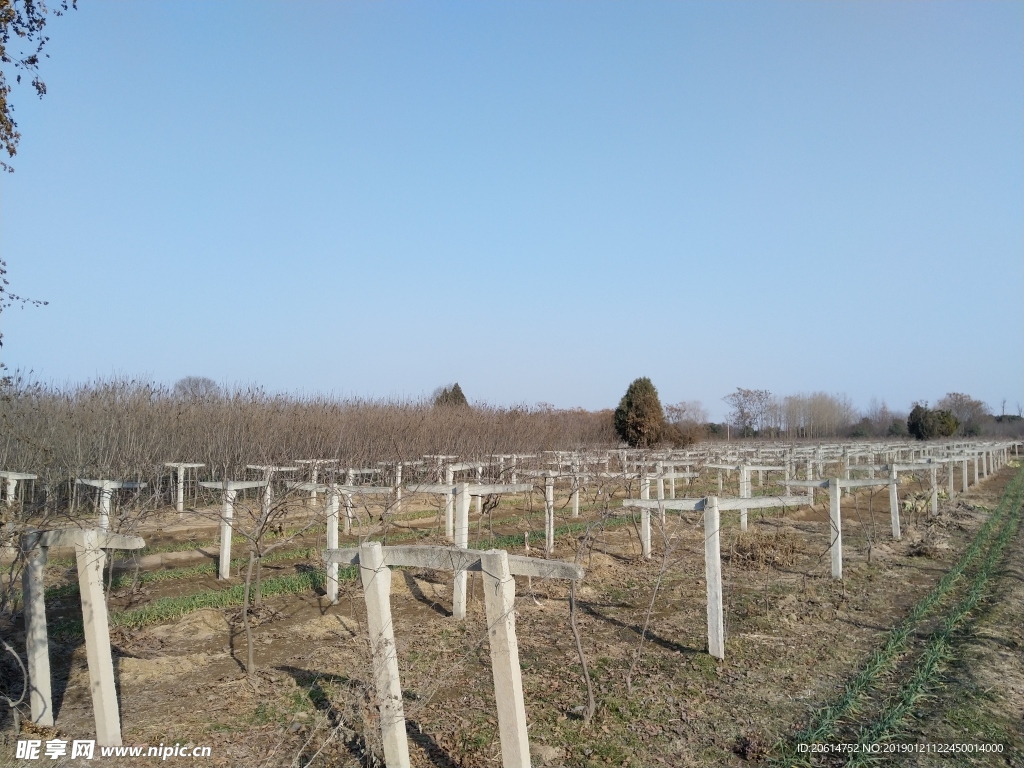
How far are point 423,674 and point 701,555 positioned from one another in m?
6.50

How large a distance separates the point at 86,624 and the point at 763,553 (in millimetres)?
8759

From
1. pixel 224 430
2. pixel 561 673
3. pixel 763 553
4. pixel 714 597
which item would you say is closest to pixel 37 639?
pixel 561 673

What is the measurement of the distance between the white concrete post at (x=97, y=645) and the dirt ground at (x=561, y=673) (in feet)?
0.81

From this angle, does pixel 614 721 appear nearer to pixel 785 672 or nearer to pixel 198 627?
pixel 785 672

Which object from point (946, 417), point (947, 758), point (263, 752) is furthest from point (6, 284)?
point (946, 417)

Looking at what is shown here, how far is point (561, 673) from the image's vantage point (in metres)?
5.86

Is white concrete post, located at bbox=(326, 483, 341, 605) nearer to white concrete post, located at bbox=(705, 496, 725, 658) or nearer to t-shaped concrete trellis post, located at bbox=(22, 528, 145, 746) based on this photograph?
t-shaped concrete trellis post, located at bbox=(22, 528, 145, 746)

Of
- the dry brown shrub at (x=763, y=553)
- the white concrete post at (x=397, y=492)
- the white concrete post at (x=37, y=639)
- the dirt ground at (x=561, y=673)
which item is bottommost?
the dirt ground at (x=561, y=673)

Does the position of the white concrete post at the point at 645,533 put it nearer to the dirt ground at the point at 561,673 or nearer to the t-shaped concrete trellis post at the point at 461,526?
the dirt ground at the point at 561,673

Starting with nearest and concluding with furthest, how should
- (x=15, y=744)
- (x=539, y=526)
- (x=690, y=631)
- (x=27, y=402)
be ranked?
(x=15, y=744) → (x=690, y=631) → (x=539, y=526) → (x=27, y=402)

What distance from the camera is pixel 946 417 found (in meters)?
49.3

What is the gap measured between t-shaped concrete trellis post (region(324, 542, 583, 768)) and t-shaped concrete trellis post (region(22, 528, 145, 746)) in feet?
5.22

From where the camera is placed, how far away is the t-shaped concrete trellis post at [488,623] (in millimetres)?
3607

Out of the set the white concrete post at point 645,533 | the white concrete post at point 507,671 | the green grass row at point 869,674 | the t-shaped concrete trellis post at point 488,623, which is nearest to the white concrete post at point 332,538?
the t-shaped concrete trellis post at point 488,623
